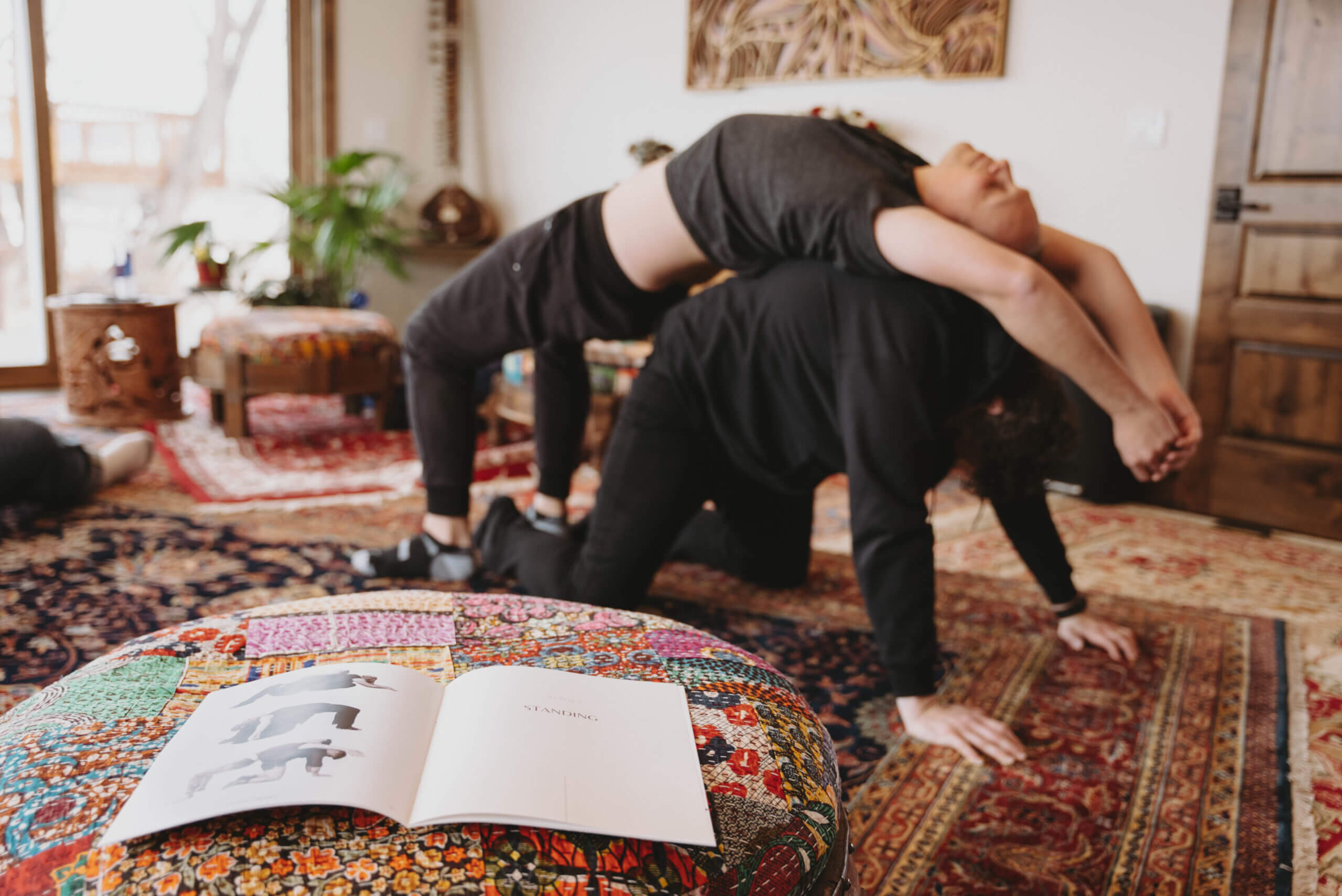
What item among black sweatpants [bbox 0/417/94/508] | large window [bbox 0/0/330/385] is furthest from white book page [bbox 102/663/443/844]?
large window [bbox 0/0/330/385]

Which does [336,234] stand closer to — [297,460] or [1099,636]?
[297,460]

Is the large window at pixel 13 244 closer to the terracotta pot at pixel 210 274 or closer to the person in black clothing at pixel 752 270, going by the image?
the terracotta pot at pixel 210 274

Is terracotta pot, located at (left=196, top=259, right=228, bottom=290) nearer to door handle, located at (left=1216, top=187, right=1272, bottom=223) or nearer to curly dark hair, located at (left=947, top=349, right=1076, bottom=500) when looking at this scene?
curly dark hair, located at (left=947, top=349, right=1076, bottom=500)

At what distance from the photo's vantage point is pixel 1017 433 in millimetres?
1500

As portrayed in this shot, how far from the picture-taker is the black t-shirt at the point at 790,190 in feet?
4.56

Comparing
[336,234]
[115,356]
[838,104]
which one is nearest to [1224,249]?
[838,104]

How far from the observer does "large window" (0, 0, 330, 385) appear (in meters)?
4.41

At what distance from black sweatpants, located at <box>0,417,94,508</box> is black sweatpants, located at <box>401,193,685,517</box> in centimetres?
104

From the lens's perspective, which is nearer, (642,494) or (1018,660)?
(642,494)

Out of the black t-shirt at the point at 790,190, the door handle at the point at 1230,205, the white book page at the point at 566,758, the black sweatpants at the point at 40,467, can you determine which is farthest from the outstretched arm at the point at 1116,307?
the black sweatpants at the point at 40,467

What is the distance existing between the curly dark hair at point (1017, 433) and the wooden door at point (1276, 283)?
1762 millimetres

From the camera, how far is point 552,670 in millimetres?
913

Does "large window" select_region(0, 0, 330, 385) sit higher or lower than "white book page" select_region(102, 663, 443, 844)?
higher

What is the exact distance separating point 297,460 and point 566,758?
110 inches
